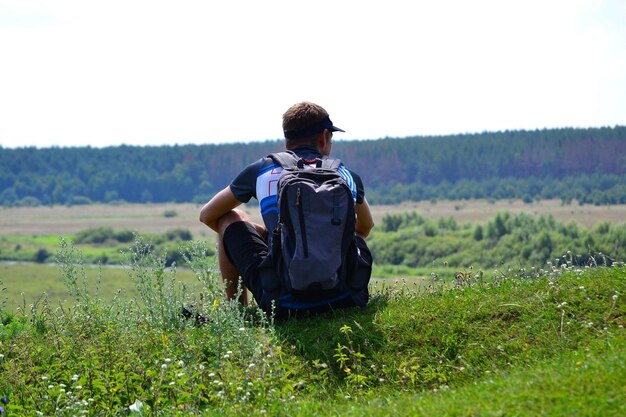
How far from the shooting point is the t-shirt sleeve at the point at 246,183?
24.5 ft

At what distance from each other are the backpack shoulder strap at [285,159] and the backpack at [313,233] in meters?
0.14

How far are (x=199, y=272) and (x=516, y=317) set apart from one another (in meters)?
2.16

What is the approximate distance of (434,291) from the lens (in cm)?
799

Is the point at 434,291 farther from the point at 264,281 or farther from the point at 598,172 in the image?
the point at 598,172

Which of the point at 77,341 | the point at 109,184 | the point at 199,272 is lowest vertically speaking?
the point at 109,184

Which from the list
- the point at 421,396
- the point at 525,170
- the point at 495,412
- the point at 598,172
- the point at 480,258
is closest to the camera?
the point at 495,412

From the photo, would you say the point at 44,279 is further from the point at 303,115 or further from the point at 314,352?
the point at 314,352

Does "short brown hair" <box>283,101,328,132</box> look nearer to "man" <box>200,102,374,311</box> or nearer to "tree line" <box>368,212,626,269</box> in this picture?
"man" <box>200,102,374,311</box>

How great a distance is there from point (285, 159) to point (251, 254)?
2.50 ft

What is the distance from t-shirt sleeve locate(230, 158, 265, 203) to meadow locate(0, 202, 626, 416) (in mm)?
795

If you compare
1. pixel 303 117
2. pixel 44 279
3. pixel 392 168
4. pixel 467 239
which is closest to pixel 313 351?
pixel 303 117

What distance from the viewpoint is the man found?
7344 millimetres

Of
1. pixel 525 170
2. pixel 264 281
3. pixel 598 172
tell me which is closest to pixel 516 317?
pixel 264 281

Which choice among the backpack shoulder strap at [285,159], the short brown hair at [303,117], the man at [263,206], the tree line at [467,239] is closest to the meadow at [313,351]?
the man at [263,206]
